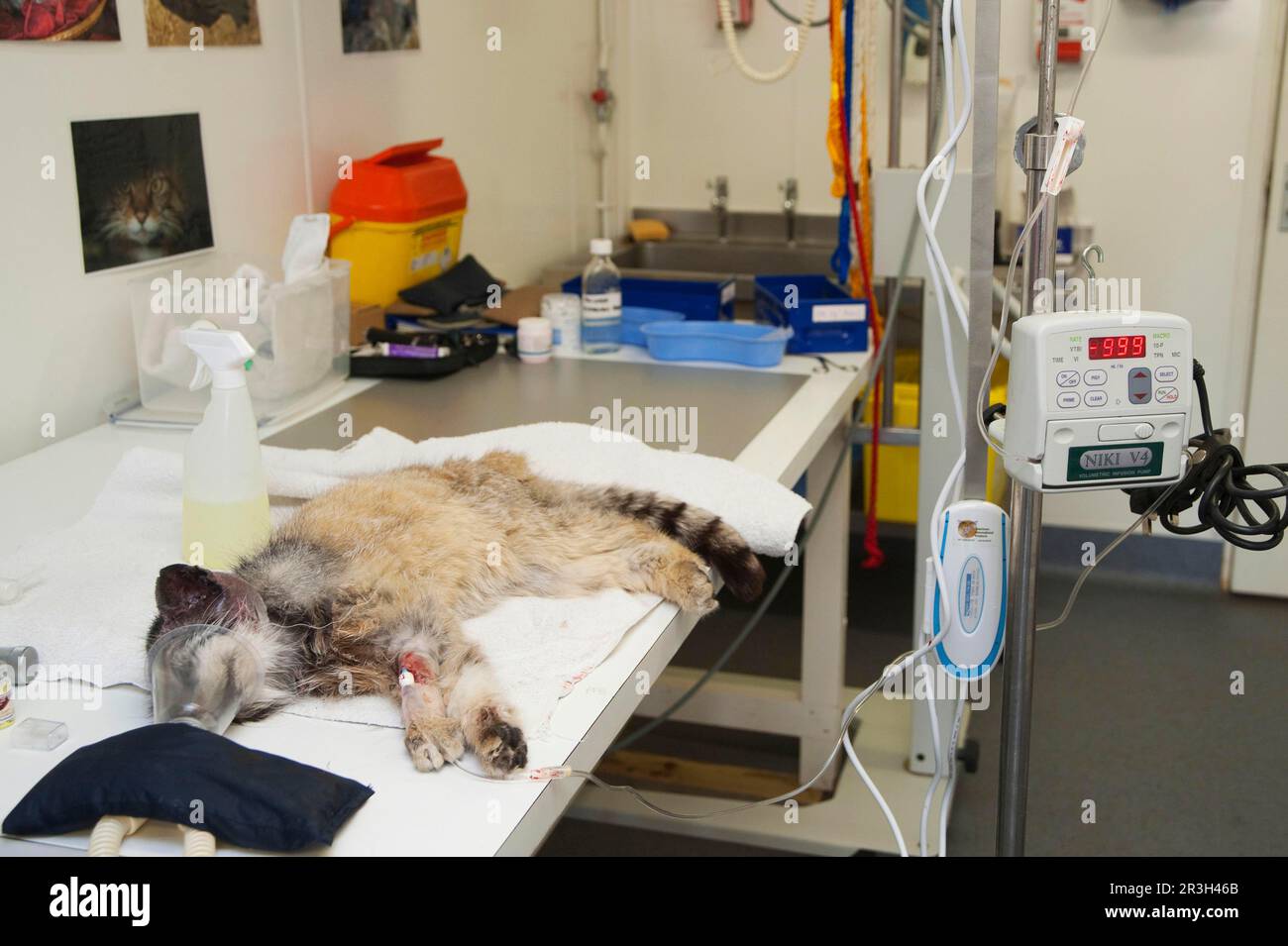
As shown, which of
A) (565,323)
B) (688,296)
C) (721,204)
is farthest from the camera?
(721,204)

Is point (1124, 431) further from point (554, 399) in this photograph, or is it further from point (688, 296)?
Result: point (688, 296)

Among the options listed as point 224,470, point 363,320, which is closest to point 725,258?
point 363,320

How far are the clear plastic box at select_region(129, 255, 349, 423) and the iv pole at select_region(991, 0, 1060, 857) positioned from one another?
3.95 ft

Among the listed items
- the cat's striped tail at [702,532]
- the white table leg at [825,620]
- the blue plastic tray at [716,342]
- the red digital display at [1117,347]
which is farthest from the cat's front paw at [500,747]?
the white table leg at [825,620]

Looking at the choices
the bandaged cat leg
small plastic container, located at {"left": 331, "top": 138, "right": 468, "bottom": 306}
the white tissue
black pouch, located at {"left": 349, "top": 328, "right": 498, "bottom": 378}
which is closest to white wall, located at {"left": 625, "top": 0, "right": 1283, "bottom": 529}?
small plastic container, located at {"left": 331, "top": 138, "right": 468, "bottom": 306}

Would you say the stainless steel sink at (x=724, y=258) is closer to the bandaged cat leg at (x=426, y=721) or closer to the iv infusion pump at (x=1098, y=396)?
the iv infusion pump at (x=1098, y=396)

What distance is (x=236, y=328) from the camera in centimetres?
196

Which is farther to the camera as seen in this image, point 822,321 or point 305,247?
point 822,321

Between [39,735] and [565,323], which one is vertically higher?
[565,323]

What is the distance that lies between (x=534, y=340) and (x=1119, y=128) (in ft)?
6.84

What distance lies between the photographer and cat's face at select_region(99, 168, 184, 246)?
196 centimetres

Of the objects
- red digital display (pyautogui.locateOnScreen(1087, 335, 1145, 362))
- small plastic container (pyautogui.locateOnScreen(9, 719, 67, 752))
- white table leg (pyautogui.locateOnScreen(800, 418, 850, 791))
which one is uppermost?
red digital display (pyautogui.locateOnScreen(1087, 335, 1145, 362))

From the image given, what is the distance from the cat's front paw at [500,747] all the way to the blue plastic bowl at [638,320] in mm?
1540

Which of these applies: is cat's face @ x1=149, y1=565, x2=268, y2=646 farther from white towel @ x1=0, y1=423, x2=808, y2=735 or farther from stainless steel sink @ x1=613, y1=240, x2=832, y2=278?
stainless steel sink @ x1=613, y1=240, x2=832, y2=278
